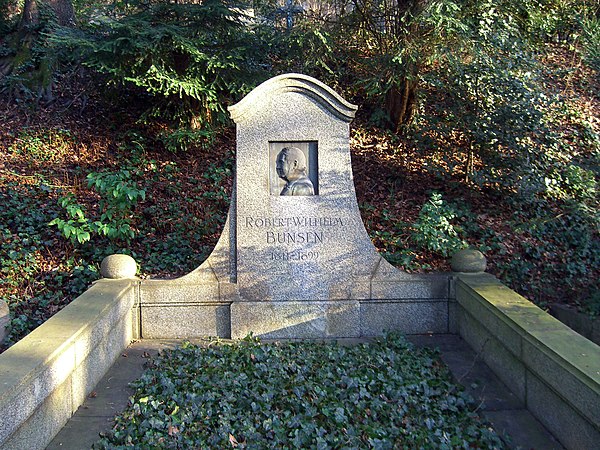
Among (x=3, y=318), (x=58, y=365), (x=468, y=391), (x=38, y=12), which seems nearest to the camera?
(x=58, y=365)

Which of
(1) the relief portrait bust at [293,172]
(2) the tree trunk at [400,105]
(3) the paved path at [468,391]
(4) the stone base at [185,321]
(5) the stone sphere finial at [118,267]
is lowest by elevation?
(3) the paved path at [468,391]

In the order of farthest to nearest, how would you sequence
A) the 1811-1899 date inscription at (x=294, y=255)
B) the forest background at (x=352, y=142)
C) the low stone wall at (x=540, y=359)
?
the forest background at (x=352, y=142) → the 1811-1899 date inscription at (x=294, y=255) → the low stone wall at (x=540, y=359)

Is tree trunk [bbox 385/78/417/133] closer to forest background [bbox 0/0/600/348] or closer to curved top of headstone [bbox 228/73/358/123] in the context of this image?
forest background [bbox 0/0/600/348]

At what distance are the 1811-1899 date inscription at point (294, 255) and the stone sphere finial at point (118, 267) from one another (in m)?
1.49

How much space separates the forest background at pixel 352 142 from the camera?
20.4ft

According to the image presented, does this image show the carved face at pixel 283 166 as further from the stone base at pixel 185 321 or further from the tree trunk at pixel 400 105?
the tree trunk at pixel 400 105

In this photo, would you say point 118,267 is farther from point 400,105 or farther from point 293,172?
point 400,105

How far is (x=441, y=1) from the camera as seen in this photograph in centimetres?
730

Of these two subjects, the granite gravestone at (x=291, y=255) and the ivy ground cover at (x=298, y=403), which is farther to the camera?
the granite gravestone at (x=291, y=255)

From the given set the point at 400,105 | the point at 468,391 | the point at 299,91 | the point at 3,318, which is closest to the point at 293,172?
the point at 299,91

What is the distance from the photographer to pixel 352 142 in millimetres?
9500

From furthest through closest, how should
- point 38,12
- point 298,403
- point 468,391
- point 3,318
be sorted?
1. point 38,12
2. point 3,318
3. point 468,391
4. point 298,403

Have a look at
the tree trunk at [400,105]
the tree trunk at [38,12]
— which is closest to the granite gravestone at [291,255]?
the tree trunk at [400,105]

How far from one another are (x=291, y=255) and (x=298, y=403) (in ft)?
6.50
